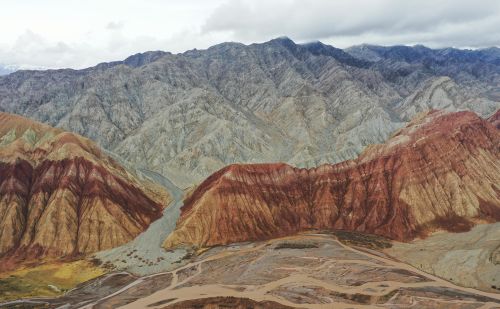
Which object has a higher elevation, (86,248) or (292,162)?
(292,162)

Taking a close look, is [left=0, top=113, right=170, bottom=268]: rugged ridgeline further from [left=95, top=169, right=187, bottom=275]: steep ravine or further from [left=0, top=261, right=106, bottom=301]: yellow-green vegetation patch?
[left=0, top=261, right=106, bottom=301]: yellow-green vegetation patch

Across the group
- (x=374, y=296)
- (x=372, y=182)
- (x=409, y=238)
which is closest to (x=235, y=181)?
(x=372, y=182)

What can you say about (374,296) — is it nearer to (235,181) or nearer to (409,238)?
(409,238)

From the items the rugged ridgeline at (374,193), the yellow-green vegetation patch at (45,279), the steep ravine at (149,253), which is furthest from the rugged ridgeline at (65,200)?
the rugged ridgeline at (374,193)

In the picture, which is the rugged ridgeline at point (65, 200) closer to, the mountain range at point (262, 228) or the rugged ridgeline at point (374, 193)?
the mountain range at point (262, 228)

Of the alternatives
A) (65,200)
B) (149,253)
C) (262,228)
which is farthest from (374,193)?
(65,200)

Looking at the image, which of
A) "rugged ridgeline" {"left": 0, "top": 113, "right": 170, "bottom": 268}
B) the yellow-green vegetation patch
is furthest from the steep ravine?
the yellow-green vegetation patch

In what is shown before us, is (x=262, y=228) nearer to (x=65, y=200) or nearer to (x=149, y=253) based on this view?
(x=149, y=253)
